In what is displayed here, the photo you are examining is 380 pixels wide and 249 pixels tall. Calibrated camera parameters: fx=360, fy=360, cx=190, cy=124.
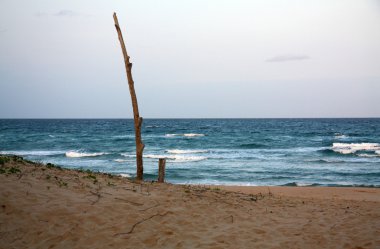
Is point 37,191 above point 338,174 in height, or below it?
above

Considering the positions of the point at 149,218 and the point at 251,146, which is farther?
the point at 251,146

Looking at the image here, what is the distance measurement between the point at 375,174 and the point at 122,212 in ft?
60.0

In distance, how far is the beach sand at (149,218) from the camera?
616 centimetres

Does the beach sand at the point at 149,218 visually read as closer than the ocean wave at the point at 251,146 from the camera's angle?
Yes

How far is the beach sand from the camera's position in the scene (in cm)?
616

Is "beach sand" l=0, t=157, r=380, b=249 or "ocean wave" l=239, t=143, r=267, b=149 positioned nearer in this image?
"beach sand" l=0, t=157, r=380, b=249

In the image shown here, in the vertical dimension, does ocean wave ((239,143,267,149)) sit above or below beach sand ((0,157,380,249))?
below

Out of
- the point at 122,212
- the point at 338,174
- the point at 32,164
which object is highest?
the point at 32,164

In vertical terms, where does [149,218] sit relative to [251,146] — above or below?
above

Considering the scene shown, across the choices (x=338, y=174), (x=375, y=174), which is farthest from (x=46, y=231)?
(x=375, y=174)

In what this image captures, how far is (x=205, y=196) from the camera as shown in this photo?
8711 millimetres

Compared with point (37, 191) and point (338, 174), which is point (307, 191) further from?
point (37, 191)

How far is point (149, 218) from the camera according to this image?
6.93 metres

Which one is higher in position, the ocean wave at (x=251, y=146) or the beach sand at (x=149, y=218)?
the beach sand at (x=149, y=218)
